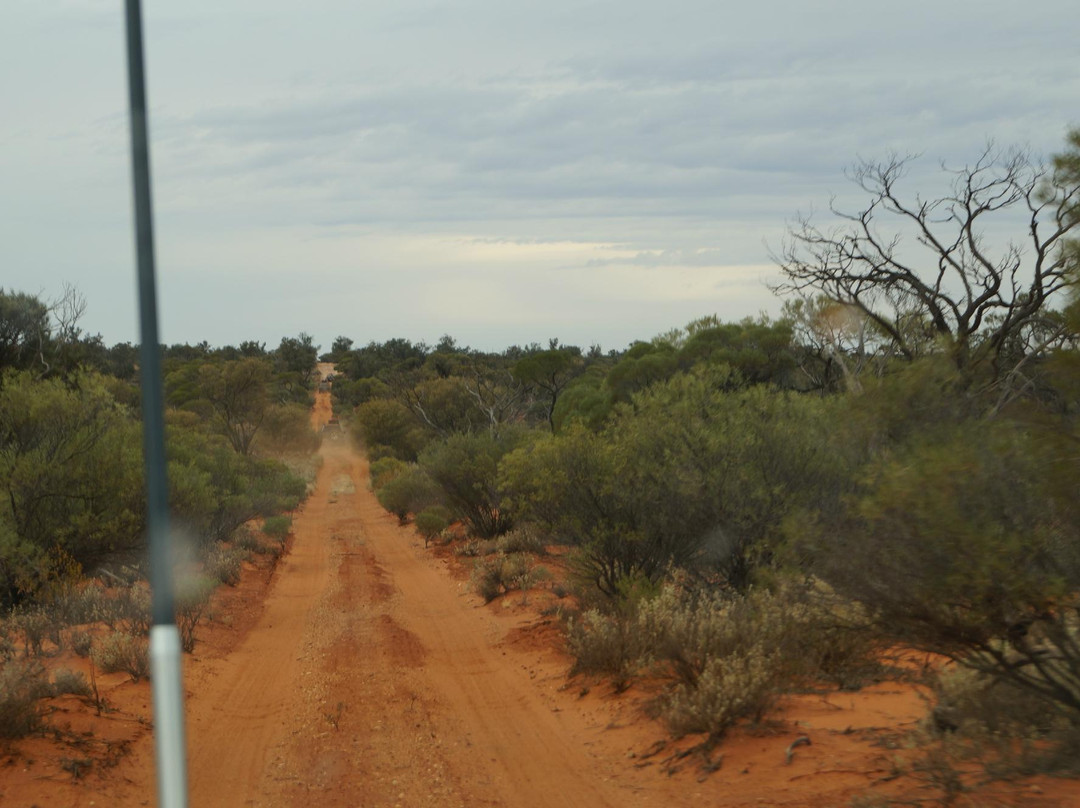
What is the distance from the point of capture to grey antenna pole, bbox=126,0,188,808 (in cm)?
342

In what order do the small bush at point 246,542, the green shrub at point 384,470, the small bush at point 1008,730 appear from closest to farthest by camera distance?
the small bush at point 1008,730
the small bush at point 246,542
the green shrub at point 384,470

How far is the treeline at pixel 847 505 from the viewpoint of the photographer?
21.5 ft

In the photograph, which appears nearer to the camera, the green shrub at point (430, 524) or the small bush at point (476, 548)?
the small bush at point (476, 548)

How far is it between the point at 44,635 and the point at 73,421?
11.9 feet

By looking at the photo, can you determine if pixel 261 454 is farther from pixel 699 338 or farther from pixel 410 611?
pixel 410 611

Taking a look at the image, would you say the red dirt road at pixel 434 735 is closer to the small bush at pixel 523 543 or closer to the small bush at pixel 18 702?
the small bush at pixel 18 702

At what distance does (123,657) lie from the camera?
Answer: 490 inches

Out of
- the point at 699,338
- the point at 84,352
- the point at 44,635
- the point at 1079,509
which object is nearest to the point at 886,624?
the point at 1079,509

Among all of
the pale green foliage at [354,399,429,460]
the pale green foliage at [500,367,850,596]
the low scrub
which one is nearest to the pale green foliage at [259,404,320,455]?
the pale green foliage at [354,399,429,460]

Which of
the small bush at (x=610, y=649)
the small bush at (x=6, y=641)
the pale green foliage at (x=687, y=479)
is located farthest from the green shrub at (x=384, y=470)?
the small bush at (x=610, y=649)

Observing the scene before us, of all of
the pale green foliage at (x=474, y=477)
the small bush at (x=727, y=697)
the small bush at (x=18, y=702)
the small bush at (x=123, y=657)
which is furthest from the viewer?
the pale green foliage at (x=474, y=477)

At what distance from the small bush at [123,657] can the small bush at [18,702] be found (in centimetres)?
313

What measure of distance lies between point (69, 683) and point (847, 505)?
325 inches

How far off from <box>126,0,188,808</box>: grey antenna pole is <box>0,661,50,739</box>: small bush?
19.5 feet
